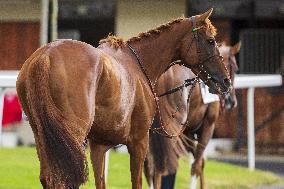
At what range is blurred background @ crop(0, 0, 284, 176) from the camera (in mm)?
19875

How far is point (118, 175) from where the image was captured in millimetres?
13125

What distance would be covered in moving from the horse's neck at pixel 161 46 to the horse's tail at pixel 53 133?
176 centimetres

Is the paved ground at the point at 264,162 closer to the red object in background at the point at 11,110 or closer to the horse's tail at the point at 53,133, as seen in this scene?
the red object in background at the point at 11,110

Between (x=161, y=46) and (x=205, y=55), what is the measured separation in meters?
0.39

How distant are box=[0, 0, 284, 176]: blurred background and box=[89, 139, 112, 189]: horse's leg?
39.9 ft

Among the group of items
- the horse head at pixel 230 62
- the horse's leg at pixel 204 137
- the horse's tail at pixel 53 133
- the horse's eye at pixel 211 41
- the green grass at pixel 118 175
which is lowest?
the green grass at pixel 118 175

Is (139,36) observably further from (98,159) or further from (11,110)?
(11,110)

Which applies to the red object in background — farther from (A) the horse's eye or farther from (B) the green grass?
(A) the horse's eye

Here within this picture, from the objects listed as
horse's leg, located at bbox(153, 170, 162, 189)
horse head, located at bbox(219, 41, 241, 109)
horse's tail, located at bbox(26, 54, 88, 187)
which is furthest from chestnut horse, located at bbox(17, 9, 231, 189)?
horse head, located at bbox(219, 41, 241, 109)

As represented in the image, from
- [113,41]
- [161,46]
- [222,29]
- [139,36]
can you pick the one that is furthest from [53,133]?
[222,29]

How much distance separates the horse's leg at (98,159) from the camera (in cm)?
738

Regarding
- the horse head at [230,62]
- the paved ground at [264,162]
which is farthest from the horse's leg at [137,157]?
the paved ground at [264,162]

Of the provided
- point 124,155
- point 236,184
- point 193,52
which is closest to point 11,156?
point 124,155

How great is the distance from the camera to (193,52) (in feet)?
25.7
